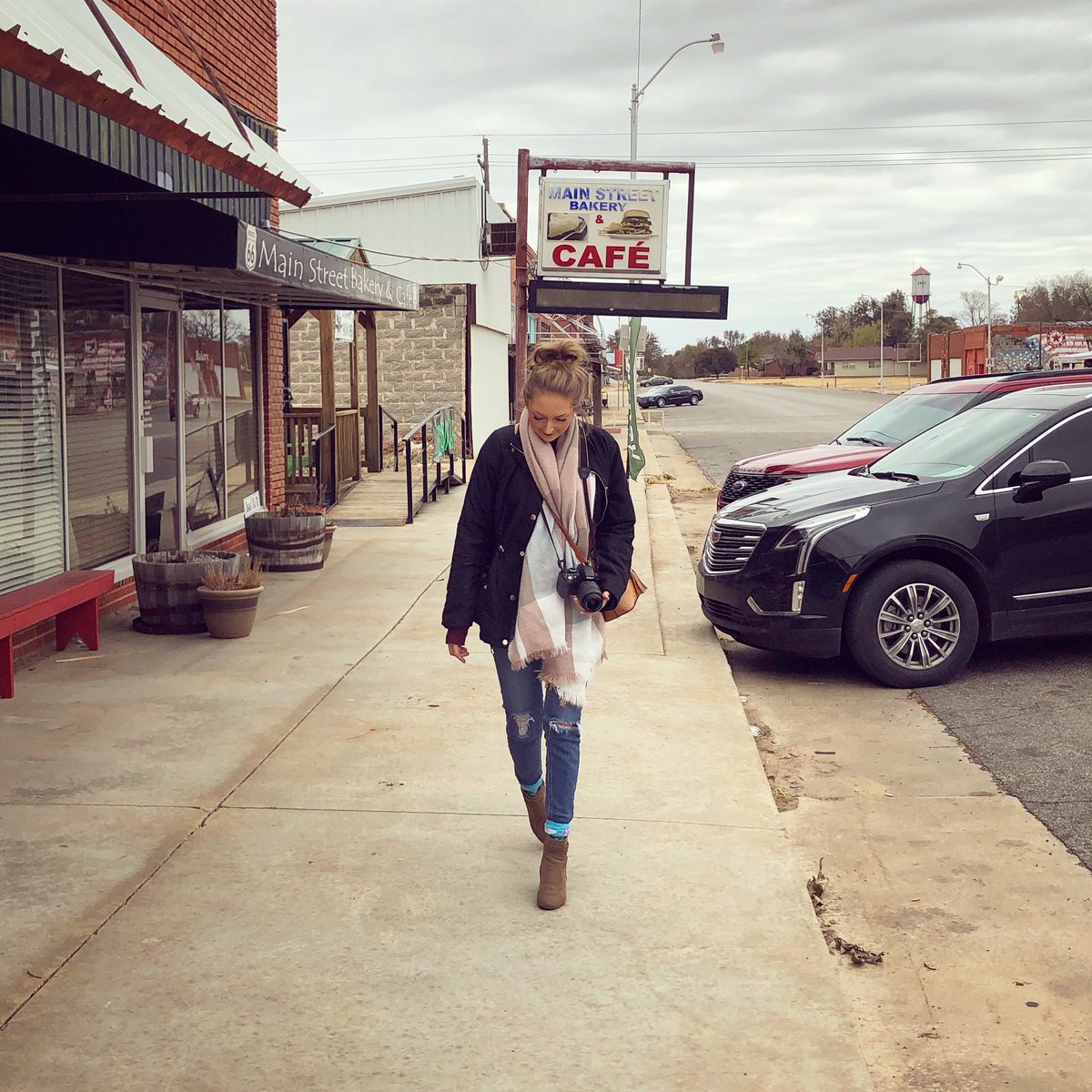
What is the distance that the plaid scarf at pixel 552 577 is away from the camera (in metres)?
4.32

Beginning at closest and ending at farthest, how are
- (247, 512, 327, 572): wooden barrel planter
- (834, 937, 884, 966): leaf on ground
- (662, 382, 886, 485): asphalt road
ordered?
(834, 937, 884, 966): leaf on ground → (247, 512, 327, 572): wooden barrel planter → (662, 382, 886, 485): asphalt road

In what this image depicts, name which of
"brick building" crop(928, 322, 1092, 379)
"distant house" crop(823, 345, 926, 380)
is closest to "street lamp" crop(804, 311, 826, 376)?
"distant house" crop(823, 345, 926, 380)

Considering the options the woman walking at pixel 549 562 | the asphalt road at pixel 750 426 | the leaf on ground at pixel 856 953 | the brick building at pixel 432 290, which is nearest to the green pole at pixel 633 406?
the asphalt road at pixel 750 426

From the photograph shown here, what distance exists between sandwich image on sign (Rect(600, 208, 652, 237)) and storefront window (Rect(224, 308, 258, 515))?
278 inches

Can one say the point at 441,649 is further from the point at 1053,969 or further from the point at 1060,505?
the point at 1053,969

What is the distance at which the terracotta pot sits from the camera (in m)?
8.73

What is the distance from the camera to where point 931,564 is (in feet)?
25.8

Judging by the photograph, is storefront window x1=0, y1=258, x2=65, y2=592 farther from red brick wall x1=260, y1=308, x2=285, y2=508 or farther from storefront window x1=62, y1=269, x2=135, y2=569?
red brick wall x1=260, y1=308, x2=285, y2=508

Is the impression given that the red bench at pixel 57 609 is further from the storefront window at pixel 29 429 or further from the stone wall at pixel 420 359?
the stone wall at pixel 420 359

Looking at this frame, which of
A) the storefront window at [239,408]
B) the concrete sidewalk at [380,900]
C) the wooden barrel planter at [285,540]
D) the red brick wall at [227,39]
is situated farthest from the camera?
the storefront window at [239,408]

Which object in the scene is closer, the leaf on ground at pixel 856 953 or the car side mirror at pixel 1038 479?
the leaf on ground at pixel 856 953

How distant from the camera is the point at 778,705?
25.4ft

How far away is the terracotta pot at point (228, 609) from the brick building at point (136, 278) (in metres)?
1.06

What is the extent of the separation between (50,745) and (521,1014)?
3488 mm
